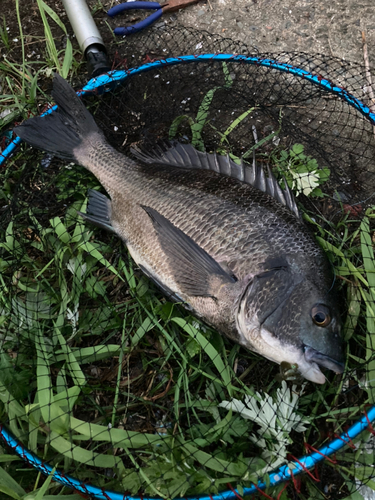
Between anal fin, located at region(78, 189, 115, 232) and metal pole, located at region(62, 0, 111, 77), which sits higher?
metal pole, located at region(62, 0, 111, 77)

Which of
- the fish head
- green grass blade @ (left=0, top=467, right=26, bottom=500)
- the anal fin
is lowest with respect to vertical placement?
green grass blade @ (left=0, top=467, right=26, bottom=500)

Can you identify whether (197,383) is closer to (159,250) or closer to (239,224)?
(159,250)

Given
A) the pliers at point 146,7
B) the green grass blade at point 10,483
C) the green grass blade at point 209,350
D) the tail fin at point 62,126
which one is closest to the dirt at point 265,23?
the pliers at point 146,7

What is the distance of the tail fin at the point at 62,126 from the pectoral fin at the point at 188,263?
38.0 inches

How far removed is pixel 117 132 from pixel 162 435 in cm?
242

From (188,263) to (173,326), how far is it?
0.48 meters

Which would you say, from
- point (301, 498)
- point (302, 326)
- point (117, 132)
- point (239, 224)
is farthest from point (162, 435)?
point (117, 132)

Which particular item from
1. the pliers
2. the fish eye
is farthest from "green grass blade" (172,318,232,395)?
the pliers

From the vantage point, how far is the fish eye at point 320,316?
6.59 ft

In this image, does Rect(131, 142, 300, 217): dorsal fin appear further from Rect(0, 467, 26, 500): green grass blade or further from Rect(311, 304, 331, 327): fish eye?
Rect(0, 467, 26, 500): green grass blade

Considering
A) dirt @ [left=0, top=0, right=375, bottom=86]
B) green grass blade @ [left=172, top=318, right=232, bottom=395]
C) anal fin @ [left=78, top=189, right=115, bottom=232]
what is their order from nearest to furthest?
green grass blade @ [left=172, top=318, right=232, bottom=395], anal fin @ [left=78, top=189, right=115, bottom=232], dirt @ [left=0, top=0, right=375, bottom=86]

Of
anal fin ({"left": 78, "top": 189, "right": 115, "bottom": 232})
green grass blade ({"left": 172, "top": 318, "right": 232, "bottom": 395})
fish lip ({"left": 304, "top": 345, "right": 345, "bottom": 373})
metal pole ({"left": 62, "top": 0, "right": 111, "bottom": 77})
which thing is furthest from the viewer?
metal pole ({"left": 62, "top": 0, "right": 111, "bottom": 77})

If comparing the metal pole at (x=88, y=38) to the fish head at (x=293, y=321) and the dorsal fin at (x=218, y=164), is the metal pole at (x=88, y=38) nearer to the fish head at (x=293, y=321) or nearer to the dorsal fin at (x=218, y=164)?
the dorsal fin at (x=218, y=164)

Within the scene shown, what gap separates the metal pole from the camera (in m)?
3.14
